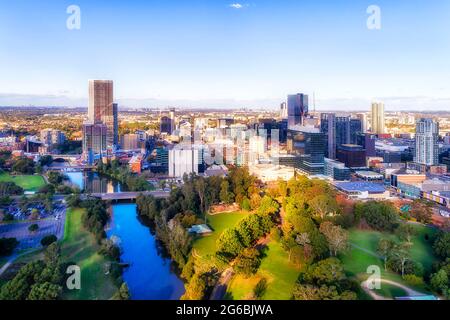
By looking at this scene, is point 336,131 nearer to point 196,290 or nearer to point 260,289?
point 260,289

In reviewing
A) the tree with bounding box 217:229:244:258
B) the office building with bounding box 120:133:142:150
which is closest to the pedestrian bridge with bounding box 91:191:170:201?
the tree with bounding box 217:229:244:258

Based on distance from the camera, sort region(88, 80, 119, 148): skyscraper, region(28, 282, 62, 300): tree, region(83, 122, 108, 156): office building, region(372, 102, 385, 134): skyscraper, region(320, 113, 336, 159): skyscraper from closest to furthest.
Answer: region(28, 282, 62, 300): tree → region(320, 113, 336, 159): skyscraper → region(83, 122, 108, 156): office building → region(88, 80, 119, 148): skyscraper → region(372, 102, 385, 134): skyscraper

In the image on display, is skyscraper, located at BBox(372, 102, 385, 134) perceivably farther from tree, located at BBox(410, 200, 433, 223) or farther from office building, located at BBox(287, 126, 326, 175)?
tree, located at BBox(410, 200, 433, 223)

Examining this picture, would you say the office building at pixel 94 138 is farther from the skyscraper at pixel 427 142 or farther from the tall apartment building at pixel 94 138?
the skyscraper at pixel 427 142

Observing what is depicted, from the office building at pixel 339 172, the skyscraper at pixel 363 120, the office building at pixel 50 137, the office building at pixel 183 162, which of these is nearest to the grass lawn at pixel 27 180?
the office building at pixel 183 162

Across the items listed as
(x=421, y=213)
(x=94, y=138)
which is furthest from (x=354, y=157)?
(x=94, y=138)

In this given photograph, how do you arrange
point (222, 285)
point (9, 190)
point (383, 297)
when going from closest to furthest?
point (383, 297) → point (222, 285) → point (9, 190)
